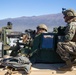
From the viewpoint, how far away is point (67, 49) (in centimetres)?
771

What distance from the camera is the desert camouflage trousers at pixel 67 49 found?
7.68m

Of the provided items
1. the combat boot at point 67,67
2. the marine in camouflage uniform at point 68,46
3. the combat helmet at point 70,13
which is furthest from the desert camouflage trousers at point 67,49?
the combat helmet at point 70,13

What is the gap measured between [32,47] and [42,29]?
23.5 inches

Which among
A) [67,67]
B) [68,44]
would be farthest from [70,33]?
[67,67]

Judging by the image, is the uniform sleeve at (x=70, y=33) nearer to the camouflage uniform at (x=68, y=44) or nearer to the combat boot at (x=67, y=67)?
the camouflage uniform at (x=68, y=44)

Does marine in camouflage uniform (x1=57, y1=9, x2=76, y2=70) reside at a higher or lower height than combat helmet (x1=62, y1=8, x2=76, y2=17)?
lower

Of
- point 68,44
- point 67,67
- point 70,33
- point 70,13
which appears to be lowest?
point 67,67

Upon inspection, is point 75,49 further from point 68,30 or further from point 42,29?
point 42,29

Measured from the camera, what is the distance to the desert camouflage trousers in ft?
25.2

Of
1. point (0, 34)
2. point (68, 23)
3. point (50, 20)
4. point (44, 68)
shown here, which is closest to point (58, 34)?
point (68, 23)

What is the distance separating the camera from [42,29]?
863 centimetres

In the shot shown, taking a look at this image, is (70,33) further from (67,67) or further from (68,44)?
(67,67)

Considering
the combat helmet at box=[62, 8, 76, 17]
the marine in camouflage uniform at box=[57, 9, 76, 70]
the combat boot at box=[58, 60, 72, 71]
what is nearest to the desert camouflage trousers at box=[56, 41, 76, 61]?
the marine in camouflage uniform at box=[57, 9, 76, 70]

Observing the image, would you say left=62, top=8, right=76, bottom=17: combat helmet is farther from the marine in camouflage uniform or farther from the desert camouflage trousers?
the desert camouflage trousers
